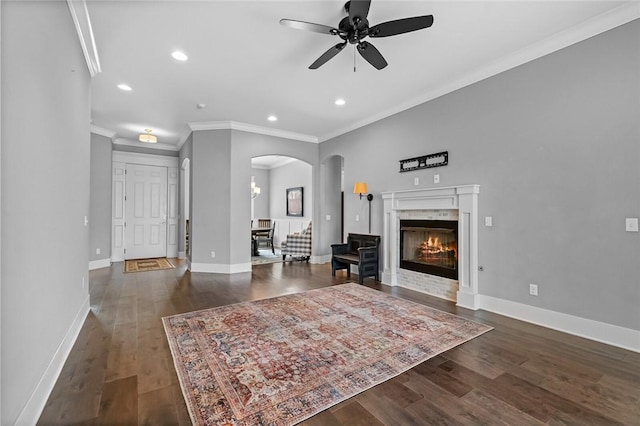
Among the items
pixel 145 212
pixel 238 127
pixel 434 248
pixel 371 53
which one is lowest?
pixel 434 248

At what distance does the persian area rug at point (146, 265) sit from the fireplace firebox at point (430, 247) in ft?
16.5

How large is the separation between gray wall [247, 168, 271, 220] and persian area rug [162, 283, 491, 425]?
Answer: 7.11 metres

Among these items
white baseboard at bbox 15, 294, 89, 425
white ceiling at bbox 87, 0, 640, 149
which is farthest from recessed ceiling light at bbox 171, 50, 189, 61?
white baseboard at bbox 15, 294, 89, 425

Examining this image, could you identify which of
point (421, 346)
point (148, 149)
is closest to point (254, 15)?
point (421, 346)

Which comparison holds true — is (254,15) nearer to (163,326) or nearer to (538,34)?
(538,34)

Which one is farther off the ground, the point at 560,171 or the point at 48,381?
the point at 560,171

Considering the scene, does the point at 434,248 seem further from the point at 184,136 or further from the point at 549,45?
the point at 184,136

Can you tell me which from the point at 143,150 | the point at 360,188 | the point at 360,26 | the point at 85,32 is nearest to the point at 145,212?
the point at 143,150

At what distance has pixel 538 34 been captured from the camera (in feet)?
9.93

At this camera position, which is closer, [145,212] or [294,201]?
[145,212]

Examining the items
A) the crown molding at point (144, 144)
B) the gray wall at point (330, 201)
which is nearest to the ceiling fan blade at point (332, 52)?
the gray wall at point (330, 201)

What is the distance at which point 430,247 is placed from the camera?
179 inches

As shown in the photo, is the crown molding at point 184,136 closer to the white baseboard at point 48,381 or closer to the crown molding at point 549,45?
the white baseboard at point 48,381

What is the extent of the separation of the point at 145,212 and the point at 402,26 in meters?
7.41
